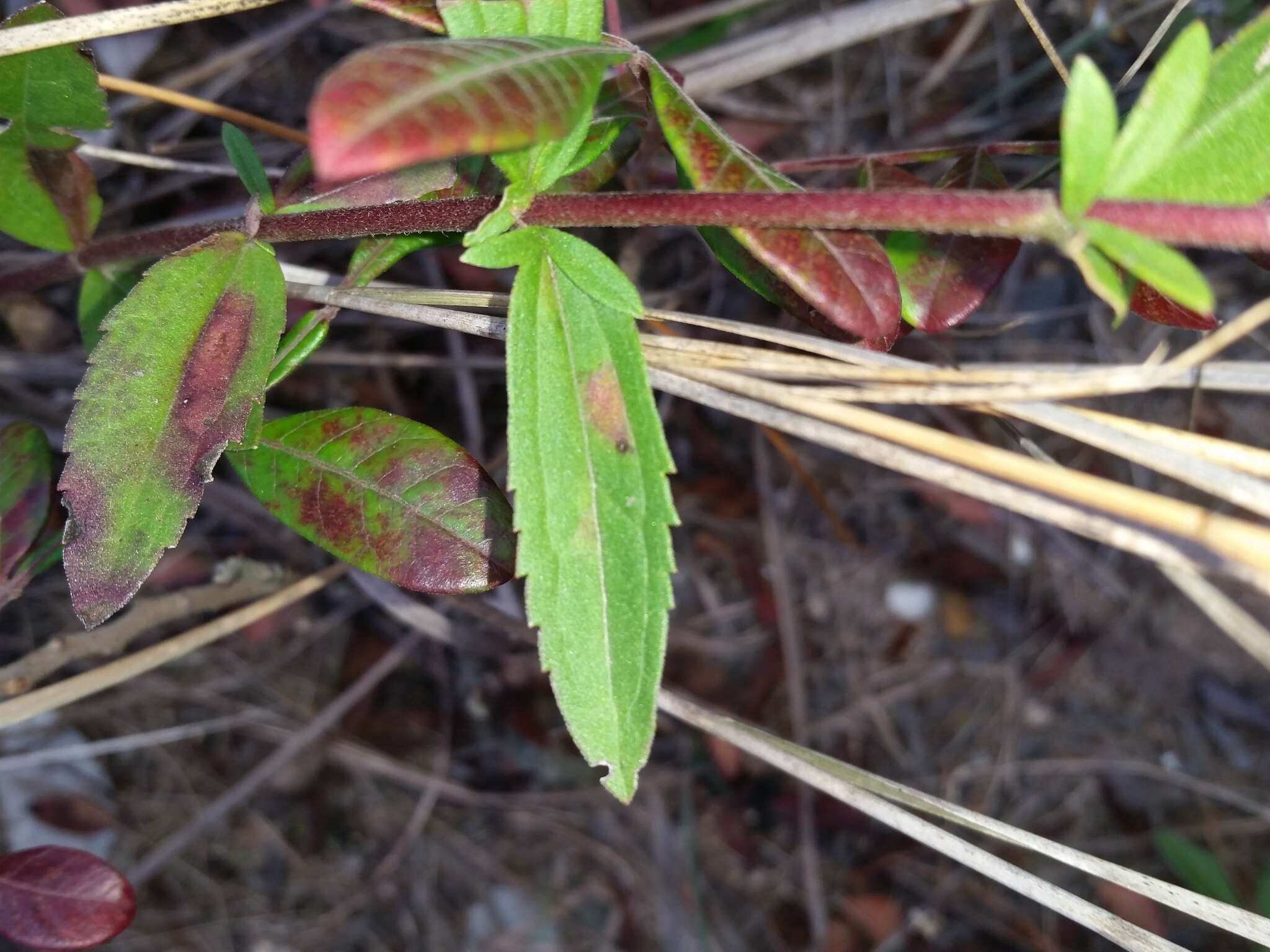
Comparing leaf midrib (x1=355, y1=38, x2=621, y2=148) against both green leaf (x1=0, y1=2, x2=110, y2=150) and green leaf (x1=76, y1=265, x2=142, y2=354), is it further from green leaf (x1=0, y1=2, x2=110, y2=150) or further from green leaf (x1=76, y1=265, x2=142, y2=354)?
green leaf (x1=76, y1=265, x2=142, y2=354)

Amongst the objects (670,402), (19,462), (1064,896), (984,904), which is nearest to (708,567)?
(670,402)

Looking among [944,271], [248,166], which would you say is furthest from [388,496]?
[944,271]

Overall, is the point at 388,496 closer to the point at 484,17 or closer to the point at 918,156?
the point at 484,17

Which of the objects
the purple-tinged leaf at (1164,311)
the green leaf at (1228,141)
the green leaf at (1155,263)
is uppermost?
the green leaf at (1228,141)

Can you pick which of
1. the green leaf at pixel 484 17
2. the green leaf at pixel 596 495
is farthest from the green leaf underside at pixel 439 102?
the green leaf at pixel 596 495

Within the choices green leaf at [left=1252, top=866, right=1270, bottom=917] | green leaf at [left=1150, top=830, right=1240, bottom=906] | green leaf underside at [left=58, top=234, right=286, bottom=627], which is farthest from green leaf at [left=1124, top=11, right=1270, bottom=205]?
green leaf at [left=1150, top=830, right=1240, bottom=906]

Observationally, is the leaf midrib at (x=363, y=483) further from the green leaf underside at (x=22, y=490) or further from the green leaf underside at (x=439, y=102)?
the green leaf underside at (x=439, y=102)

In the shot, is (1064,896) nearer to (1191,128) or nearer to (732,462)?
(1191,128)
